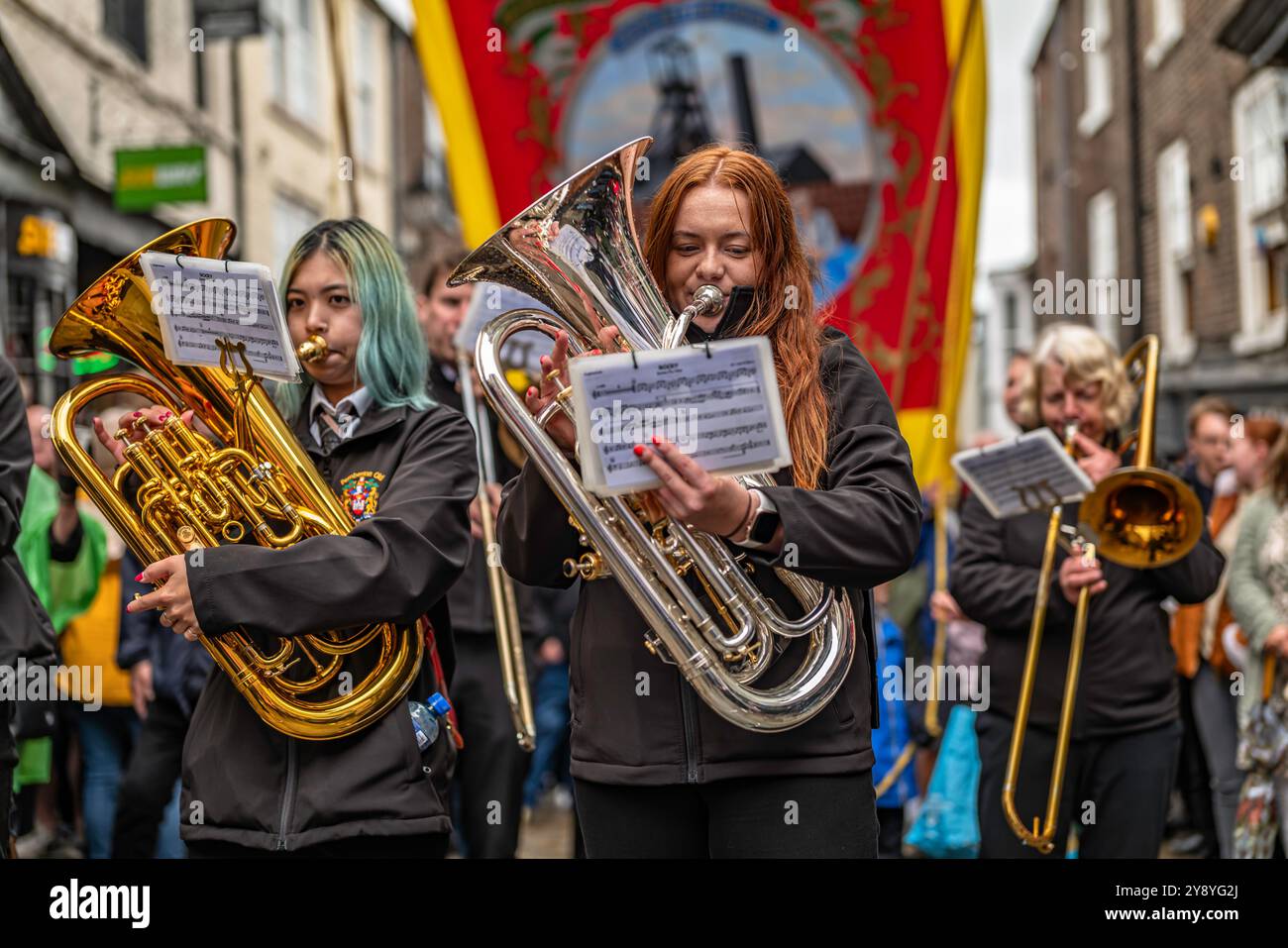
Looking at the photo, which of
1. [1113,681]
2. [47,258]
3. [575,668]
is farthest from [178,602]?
[47,258]

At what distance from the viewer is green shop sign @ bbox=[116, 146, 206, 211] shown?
1148cm

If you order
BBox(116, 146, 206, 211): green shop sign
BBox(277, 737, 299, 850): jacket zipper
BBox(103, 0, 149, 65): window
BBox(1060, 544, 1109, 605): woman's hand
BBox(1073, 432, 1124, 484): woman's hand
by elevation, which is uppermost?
BBox(103, 0, 149, 65): window

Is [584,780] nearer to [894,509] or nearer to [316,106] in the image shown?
[894,509]

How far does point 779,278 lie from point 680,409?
0.59 meters

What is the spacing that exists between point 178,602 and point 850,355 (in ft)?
4.25

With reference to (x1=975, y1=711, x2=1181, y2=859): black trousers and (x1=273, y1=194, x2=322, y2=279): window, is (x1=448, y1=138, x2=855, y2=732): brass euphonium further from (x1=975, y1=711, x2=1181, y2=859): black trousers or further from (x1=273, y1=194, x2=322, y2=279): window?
(x1=273, y1=194, x2=322, y2=279): window

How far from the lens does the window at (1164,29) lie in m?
16.2

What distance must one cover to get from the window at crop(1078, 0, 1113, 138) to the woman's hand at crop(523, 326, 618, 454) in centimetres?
1844

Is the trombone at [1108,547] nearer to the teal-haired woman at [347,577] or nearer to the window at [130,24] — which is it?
the teal-haired woman at [347,577]

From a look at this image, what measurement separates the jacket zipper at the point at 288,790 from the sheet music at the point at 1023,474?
7.01ft

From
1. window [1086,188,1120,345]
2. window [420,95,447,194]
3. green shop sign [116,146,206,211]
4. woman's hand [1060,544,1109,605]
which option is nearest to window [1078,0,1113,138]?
window [1086,188,1120,345]

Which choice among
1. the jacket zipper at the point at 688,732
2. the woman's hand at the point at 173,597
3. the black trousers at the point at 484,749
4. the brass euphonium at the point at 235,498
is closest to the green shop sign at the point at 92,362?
the brass euphonium at the point at 235,498

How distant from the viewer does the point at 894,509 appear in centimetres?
276

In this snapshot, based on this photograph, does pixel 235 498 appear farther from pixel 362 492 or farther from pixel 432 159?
pixel 432 159
